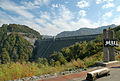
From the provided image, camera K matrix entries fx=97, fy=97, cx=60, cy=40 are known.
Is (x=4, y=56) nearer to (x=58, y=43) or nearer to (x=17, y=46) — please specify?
(x=17, y=46)

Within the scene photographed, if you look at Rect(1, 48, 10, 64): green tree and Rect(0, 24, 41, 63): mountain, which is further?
Rect(0, 24, 41, 63): mountain

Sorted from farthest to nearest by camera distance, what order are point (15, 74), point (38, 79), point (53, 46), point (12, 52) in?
point (12, 52), point (53, 46), point (15, 74), point (38, 79)

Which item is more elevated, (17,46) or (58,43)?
(58,43)

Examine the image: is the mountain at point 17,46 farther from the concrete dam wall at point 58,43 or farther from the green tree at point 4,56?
the concrete dam wall at point 58,43

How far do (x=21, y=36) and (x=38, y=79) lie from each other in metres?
76.0

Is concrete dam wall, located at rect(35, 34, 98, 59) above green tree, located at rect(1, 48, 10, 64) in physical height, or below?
above

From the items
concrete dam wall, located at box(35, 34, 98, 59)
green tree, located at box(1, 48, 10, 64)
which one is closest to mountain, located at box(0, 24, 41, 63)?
green tree, located at box(1, 48, 10, 64)

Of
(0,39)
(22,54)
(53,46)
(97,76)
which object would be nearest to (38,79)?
(97,76)


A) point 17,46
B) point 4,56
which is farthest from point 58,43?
point 4,56

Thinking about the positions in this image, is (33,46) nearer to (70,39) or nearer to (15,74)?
(70,39)

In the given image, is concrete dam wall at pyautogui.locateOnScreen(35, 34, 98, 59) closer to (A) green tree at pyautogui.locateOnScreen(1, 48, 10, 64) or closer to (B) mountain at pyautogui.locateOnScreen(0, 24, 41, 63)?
(B) mountain at pyautogui.locateOnScreen(0, 24, 41, 63)

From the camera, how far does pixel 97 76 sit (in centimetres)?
444

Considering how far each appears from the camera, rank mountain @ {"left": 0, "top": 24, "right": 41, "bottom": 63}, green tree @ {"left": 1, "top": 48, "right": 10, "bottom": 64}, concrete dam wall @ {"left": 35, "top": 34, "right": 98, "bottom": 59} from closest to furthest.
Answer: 1. concrete dam wall @ {"left": 35, "top": 34, "right": 98, "bottom": 59}
2. green tree @ {"left": 1, "top": 48, "right": 10, "bottom": 64}
3. mountain @ {"left": 0, "top": 24, "right": 41, "bottom": 63}

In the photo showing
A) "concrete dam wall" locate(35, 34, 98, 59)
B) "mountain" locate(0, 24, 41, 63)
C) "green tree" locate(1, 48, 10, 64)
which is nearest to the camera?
"concrete dam wall" locate(35, 34, 98, 59)
